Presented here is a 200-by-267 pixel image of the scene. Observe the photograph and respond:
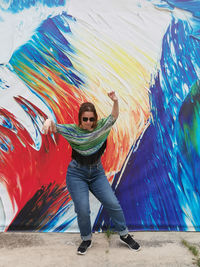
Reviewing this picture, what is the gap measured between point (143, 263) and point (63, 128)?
49.1 inches

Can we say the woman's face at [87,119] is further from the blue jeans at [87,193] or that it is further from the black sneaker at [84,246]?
the black sneaker at [84,246]

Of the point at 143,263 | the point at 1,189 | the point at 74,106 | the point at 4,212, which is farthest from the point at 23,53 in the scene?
the point at 143,263

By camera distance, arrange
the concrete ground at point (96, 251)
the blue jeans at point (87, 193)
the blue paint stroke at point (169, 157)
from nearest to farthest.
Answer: the concrete ground at point (96, 251) < the blue jeans at point (87, 193) < the blue paint stroke at point (169, 157)

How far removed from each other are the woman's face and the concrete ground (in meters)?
1.07

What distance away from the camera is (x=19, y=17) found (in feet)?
9.42

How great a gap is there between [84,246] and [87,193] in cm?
45

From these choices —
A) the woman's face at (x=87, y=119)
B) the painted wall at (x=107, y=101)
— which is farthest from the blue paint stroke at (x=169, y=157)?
the woman's face at (x=87, y=119)

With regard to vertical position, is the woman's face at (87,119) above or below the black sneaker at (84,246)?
above

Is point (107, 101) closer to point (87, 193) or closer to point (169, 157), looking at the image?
point (169, 157)

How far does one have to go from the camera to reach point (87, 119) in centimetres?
233

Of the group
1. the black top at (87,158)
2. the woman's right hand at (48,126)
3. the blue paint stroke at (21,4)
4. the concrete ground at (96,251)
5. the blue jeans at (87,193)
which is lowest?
the concrete ground at (96,251)

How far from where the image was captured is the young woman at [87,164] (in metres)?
2.32

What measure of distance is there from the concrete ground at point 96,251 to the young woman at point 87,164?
0.34 ft

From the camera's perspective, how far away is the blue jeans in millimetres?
2303
